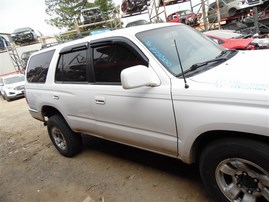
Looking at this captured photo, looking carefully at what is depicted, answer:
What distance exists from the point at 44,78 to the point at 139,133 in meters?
2.18

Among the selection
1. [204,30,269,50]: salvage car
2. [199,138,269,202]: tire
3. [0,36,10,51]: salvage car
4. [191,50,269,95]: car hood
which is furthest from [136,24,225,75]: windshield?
[0,36,10,51]: salvage car

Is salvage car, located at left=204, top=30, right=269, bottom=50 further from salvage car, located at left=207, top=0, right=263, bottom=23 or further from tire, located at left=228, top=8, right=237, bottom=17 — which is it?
tire, located at left=228, top=8, right=237, bottom=17

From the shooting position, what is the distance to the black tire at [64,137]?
177 inches

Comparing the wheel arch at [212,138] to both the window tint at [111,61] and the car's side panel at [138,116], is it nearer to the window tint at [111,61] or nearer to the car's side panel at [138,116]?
the car's side panel at [138,116]

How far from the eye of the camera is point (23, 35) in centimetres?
1992

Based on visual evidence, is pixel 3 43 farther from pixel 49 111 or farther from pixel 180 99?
pixel 180 99

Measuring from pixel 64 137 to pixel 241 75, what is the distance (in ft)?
10.1

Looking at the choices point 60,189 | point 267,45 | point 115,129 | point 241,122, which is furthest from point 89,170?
point 267,45

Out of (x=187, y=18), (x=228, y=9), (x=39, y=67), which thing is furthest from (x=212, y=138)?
(x=187, y=18)

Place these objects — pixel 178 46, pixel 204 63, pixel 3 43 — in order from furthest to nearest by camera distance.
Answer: pixel 3 43 → pixel 178 46 → pixel 204 63

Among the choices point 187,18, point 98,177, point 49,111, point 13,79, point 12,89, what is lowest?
point 12,89

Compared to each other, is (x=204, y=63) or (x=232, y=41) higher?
(x=204, y=63)

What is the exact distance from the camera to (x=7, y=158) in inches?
221

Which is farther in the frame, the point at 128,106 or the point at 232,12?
the point at 232,12
